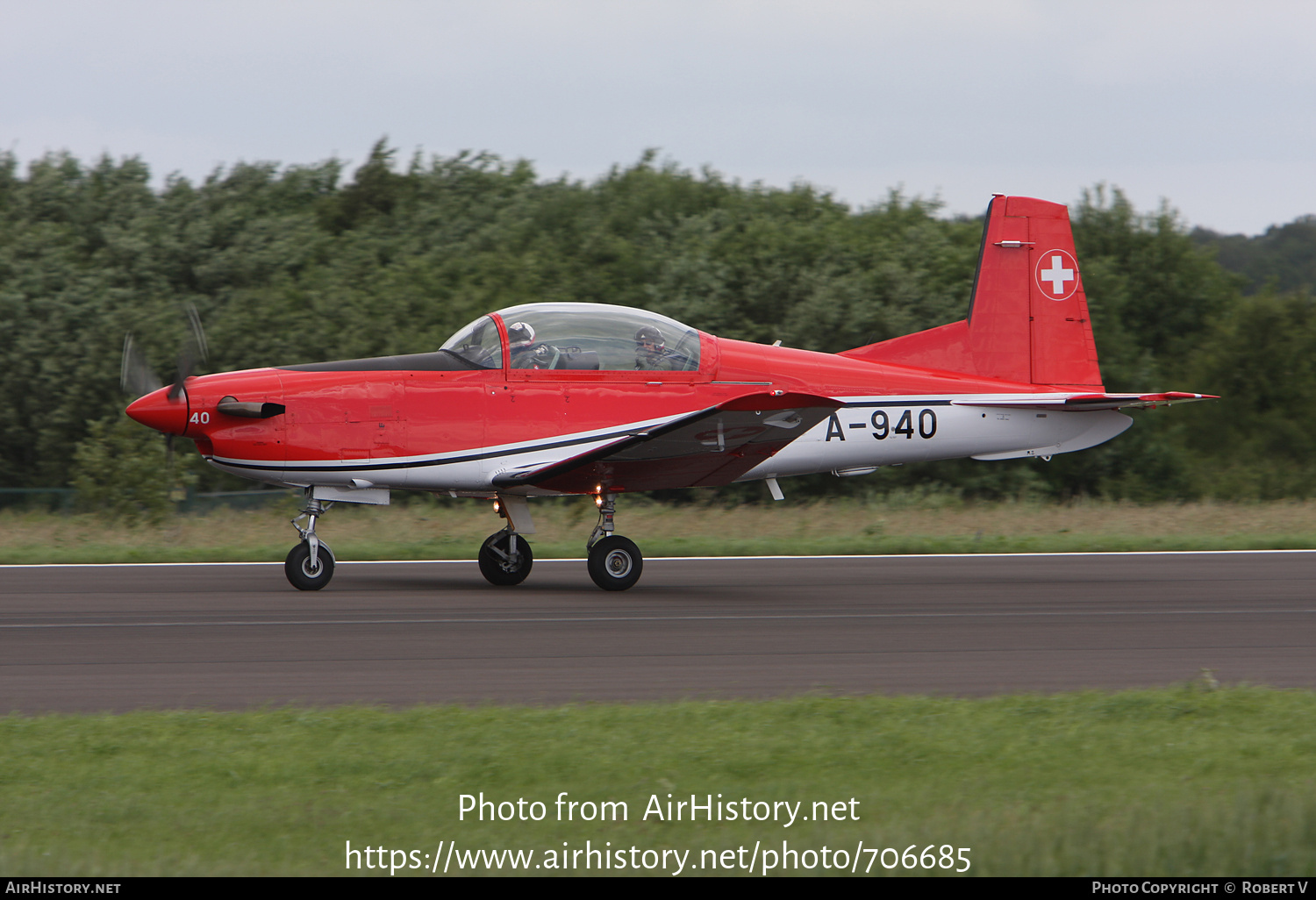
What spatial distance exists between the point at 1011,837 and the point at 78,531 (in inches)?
624

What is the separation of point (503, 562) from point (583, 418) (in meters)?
1.64

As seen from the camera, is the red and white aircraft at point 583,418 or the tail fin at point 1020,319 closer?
the red and white aircraft at point 583,418

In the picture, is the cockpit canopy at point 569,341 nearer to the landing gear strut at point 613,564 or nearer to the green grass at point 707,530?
the landing gear strut at point 613,564

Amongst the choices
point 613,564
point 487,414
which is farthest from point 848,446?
point 487,414

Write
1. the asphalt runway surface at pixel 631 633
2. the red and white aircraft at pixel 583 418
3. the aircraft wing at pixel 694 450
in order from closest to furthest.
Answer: the asphalt runway surface at pixel 631 633, the aircraft wing at pixel 694 450, the red and white aircraft at pixel 583 418

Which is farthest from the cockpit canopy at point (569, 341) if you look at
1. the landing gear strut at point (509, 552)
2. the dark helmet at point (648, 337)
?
the landing gear strut at point (509, 552)

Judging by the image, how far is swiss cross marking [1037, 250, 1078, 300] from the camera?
1318 centimetres

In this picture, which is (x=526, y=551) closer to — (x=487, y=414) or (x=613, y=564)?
(x=613, y=564)

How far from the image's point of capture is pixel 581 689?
689 cm

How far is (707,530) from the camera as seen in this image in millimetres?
18094

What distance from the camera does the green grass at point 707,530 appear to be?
49.5 feet

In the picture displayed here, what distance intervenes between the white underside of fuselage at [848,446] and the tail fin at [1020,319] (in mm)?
604

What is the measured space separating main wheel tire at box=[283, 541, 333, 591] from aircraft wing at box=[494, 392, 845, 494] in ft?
5.54

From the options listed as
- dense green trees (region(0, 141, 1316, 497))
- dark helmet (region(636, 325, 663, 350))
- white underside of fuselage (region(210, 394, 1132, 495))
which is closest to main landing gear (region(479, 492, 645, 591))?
white underside of fuselage (region(210, 394, 1132, 495))
